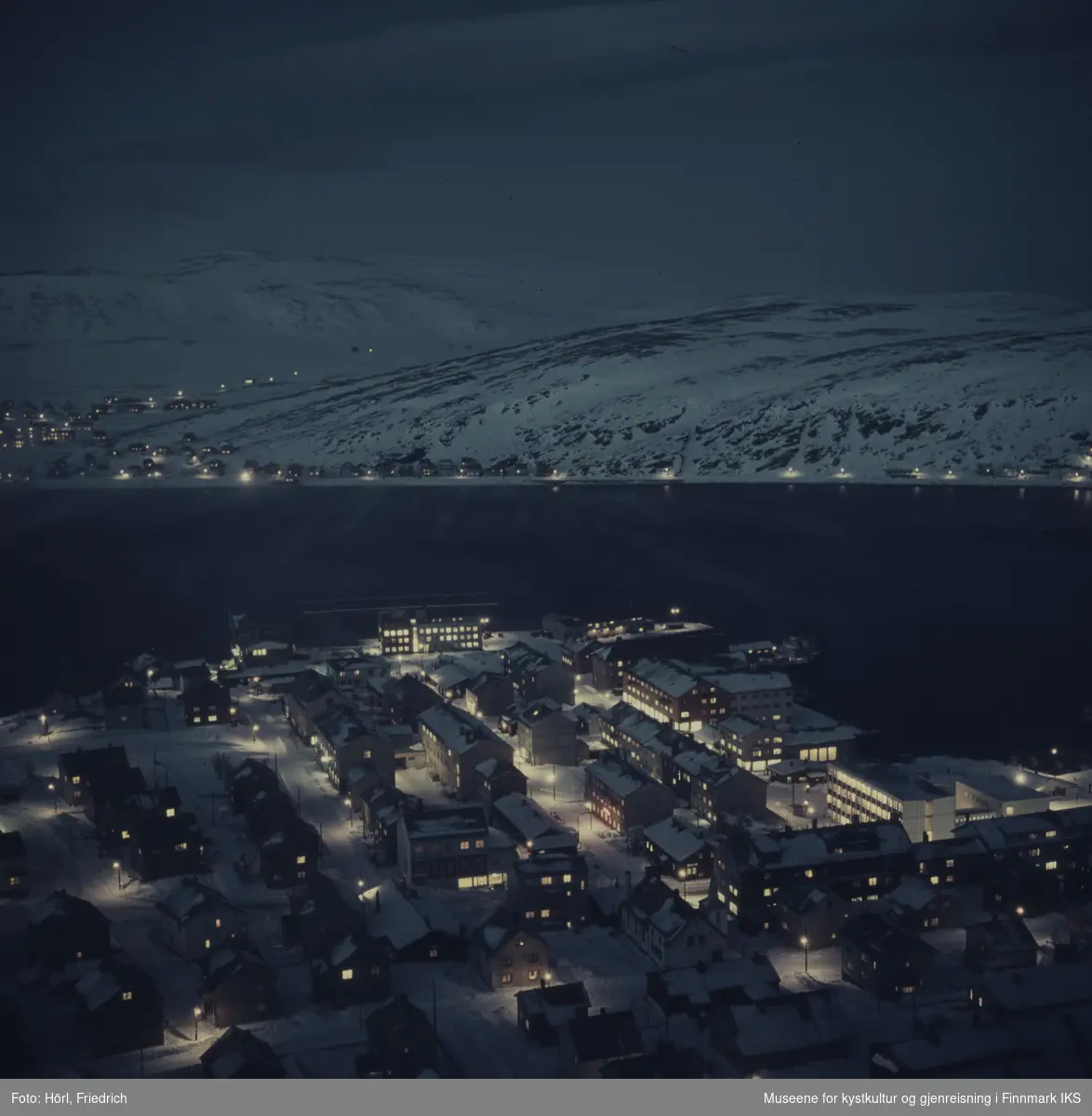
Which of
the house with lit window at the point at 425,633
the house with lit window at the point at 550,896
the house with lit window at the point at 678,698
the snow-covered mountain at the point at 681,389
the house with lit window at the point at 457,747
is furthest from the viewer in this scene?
the snow-covered mountain at the point at 681,389

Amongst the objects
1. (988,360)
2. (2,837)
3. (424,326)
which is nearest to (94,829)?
(2,837)

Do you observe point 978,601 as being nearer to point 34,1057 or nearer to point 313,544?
point 313,544

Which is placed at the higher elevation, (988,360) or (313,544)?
(988,360)

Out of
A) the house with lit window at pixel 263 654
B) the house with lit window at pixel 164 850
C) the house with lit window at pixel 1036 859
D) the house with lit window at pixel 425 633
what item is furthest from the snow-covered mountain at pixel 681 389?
the house with lit window at pixel 164 850

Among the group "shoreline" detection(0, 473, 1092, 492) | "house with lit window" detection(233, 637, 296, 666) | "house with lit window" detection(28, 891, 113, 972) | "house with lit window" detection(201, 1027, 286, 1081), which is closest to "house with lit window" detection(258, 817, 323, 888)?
"house with lit window" detection(28, 891, 113, 972)

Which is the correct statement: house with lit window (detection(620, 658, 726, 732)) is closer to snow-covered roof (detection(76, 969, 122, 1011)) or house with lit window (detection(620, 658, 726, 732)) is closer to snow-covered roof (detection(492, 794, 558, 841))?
snow-covered roof (detection(492, 794, 558, 841))

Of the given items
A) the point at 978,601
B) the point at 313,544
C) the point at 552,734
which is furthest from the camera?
the point at 313,544

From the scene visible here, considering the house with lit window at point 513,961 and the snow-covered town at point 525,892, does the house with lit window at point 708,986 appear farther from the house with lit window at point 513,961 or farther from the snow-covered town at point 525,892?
the house with lit window at point 513,961
